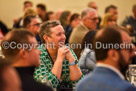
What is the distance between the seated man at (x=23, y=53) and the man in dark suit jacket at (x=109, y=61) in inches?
11.9

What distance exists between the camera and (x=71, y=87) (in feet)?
12.7

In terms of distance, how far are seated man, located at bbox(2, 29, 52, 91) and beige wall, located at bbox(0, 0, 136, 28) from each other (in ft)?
27.9

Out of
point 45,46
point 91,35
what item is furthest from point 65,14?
point 45,46

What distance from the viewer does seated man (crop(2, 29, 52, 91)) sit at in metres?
2.49

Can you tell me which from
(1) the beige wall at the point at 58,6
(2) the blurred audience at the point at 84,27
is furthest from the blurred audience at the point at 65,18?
(1) the beige wall at the point at 58,6

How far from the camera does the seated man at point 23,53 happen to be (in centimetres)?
249

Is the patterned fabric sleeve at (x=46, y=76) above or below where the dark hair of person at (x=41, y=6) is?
above

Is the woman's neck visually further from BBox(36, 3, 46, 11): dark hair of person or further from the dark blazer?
BBox(36, 3, 46, 11): dark hair of person

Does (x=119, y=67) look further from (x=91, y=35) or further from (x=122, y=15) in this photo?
(x=122, y=15)

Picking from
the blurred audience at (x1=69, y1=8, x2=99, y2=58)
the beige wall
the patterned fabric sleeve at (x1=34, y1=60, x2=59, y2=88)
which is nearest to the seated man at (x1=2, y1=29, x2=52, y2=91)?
the patterned fabric sleeve at (x1=34, y1=60, x2=59, y2=88)

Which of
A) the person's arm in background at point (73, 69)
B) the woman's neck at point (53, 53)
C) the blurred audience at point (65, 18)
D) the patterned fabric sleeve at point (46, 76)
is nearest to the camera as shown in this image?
the patterned fabric sleeve at point (46, 76)

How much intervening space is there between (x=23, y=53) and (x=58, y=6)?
346 inches

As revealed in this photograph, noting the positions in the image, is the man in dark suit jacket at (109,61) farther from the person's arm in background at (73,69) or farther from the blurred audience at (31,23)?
the blurred audience at (31,23)

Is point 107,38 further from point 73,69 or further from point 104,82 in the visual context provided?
point 73,69
